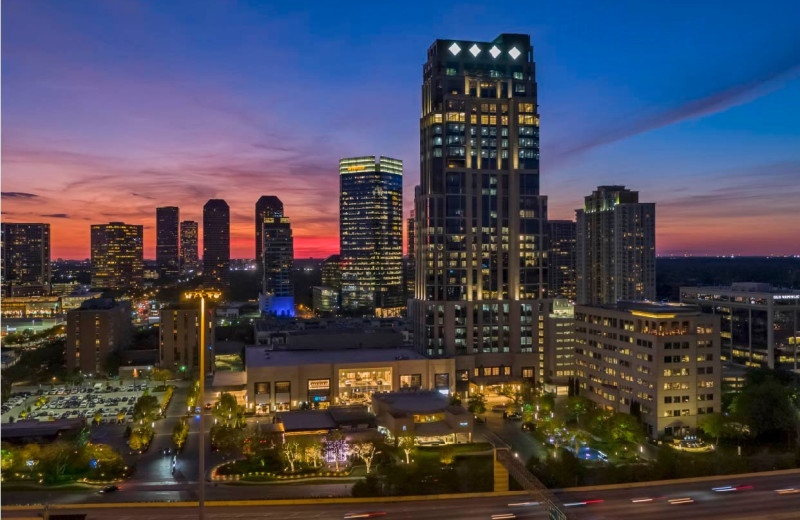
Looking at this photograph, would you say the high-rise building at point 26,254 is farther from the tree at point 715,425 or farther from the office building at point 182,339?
the tree at point 715,425

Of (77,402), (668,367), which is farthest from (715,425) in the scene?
(77,402)

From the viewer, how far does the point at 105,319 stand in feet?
254

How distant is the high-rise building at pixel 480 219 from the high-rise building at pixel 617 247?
162ft

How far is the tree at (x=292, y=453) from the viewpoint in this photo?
37.8m

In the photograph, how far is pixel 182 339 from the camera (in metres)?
77.2

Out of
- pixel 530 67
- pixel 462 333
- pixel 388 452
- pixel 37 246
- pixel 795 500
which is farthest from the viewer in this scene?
pixel 37 246

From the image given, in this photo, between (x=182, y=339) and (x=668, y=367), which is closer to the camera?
(x=668, y=367)

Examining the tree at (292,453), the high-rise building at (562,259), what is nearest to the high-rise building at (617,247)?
the high-rise building at (562,259)

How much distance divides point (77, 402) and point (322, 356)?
80.9ft

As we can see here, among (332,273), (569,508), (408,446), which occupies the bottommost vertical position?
(408,446)

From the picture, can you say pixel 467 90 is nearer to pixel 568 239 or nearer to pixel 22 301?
Result: pixel 568 239

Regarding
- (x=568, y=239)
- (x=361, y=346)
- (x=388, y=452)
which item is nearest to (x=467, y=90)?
(x=361, y=346)

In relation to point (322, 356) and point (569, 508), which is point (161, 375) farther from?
point (569, 508)

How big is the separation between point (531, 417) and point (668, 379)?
443 inches
